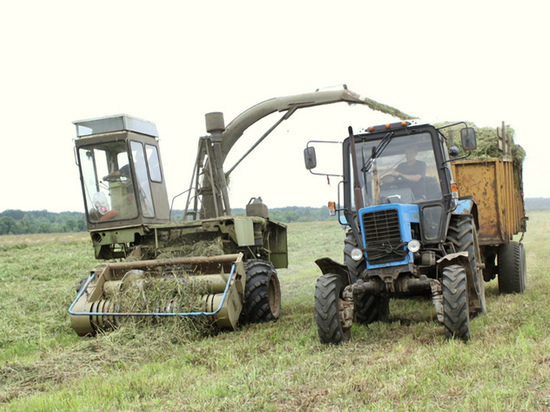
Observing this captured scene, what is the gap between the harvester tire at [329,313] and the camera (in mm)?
6379

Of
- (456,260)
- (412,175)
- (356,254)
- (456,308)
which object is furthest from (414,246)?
(412,175)

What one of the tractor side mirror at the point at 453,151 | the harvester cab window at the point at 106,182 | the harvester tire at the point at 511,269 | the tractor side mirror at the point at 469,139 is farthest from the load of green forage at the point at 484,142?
the harvester cab window at the point at 106,182

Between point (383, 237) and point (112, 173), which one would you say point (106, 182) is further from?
point (383, 237)

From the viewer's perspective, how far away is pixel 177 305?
7.46 metres

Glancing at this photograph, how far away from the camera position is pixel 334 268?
Answer: 6922mm

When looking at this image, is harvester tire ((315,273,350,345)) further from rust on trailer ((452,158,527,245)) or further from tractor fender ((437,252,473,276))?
rust on trailer ((452,158,527,245))

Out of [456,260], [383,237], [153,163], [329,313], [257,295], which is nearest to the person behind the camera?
[329,313]

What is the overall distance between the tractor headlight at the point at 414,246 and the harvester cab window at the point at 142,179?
16.0 feet

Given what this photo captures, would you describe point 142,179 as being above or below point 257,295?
above

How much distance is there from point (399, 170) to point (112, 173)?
494 centimetres

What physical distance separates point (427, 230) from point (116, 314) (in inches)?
152

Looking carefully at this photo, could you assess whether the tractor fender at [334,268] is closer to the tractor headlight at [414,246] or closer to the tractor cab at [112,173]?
the tractor headlight at [414,246]

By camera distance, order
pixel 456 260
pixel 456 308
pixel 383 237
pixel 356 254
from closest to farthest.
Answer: pixel 456 308, pixel 456 260, pixel 383 237, pixel 356 254

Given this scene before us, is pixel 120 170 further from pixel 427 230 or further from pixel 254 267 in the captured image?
pixel 427 230
